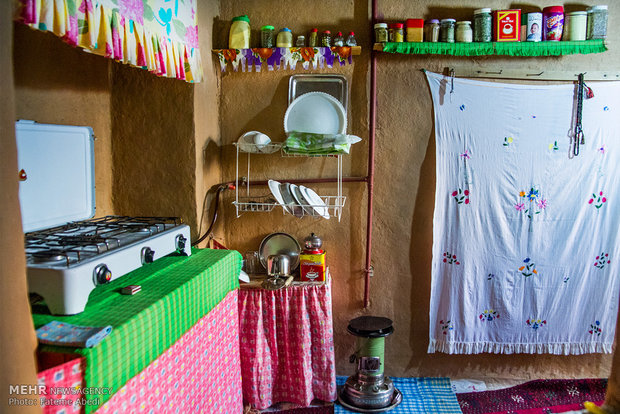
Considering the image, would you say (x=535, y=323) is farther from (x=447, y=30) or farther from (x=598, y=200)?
(x=447, y=30)

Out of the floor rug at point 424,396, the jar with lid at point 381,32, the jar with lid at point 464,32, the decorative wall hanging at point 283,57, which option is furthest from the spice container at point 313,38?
the floor rug at point 424,396

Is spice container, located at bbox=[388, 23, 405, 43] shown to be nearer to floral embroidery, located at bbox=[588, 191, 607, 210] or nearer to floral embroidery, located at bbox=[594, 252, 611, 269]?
floral embroidery, located at bbox=[588, 191, 607, 210]

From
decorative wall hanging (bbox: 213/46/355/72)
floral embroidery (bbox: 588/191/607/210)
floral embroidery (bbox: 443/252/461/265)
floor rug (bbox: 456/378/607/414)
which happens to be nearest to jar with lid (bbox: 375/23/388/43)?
decorative wall hanging (bbox: 213/46/355/72)

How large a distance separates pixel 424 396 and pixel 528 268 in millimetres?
955

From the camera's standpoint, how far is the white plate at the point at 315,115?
9.25 ft

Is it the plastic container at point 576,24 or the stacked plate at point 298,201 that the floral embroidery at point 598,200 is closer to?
the plastic container at point 576,24

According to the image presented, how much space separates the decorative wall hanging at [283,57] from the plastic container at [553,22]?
1.08m

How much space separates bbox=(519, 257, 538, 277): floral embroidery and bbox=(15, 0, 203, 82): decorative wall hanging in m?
2.08

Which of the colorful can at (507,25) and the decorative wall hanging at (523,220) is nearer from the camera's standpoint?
the colorful can at (507,25)

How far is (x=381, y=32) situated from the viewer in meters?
2.72

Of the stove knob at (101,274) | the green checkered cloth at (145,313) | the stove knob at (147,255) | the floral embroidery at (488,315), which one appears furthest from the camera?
the floral embroidery at (488,315)

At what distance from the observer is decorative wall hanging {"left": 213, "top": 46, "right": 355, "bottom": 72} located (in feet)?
9.14

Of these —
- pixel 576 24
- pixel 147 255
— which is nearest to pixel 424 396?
pixel 147 255

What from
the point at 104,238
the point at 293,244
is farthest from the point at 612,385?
the point at 293,244
